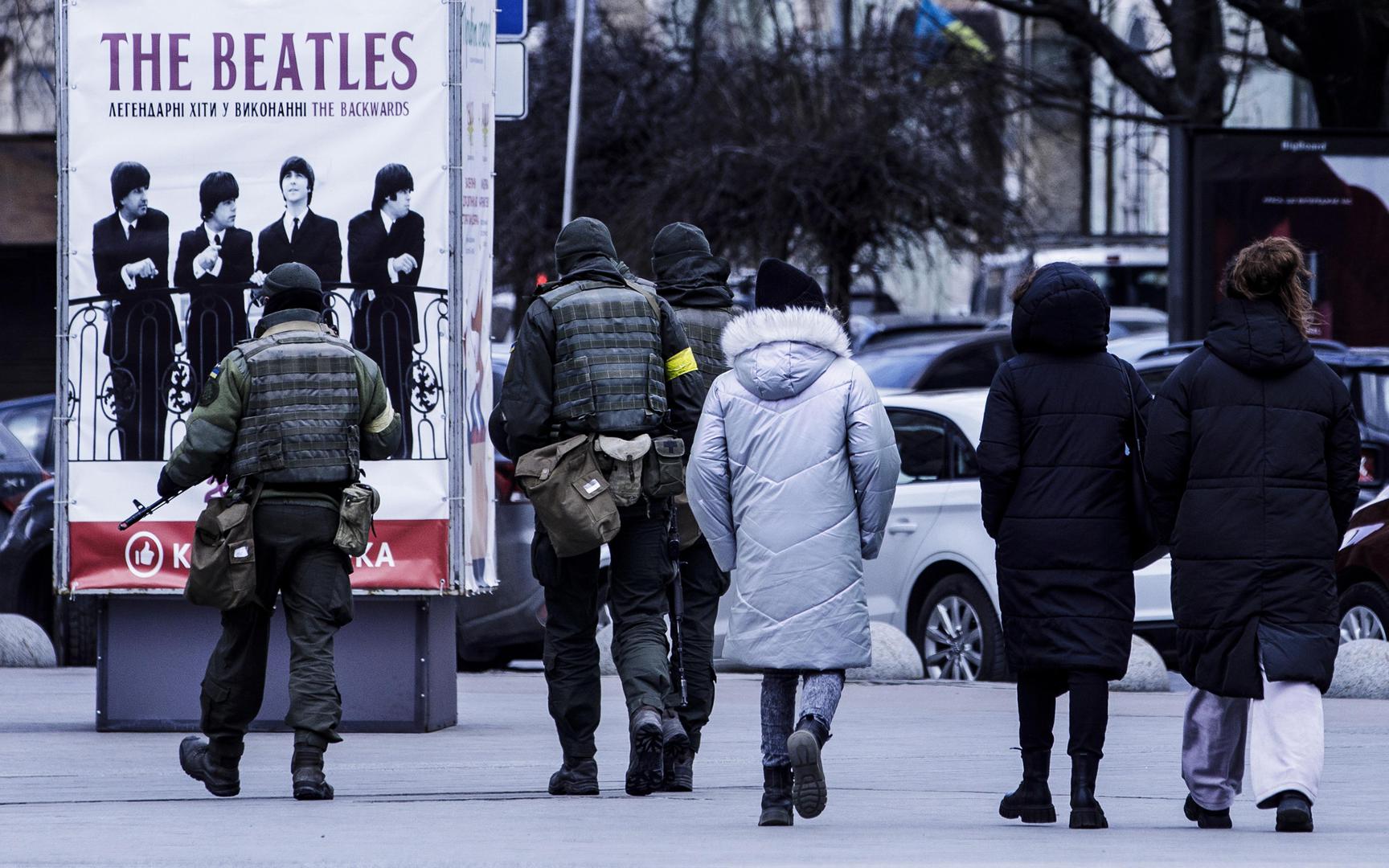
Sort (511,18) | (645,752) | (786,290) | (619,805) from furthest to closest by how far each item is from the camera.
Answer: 1. (511,18)
2. (645,752)
3. (619,805)
4. (786,290)

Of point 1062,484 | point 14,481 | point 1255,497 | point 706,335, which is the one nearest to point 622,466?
point 706,335

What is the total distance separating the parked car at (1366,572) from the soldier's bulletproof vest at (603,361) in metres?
4.84

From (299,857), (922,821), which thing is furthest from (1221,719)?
(299,857)

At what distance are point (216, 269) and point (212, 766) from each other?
2455 mm

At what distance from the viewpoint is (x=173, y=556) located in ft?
32.0

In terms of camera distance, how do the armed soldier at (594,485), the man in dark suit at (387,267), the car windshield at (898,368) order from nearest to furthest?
the armed soldier at (594,485) → the man in dark suit at (387,267) → the car windshield at (898,368)

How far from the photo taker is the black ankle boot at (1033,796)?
23.2 ft

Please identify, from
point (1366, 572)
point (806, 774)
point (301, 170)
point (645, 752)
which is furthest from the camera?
point (1366, 572)

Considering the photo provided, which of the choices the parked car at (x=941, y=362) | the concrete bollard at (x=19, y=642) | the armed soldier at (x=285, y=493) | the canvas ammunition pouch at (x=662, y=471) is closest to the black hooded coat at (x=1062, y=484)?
the canvas ammunition pouch at (x=662, y=471)

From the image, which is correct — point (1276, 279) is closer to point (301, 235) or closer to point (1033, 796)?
point (1033, 796)

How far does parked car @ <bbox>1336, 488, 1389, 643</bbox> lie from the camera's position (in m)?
11.5

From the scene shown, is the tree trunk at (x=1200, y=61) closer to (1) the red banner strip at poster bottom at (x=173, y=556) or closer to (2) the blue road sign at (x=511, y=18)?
(2) the blue road sign at (x=511, y=18)

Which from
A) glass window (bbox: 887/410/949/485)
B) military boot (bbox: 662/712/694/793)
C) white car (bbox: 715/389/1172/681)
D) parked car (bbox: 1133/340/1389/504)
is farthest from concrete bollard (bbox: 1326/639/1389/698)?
military boot (bbox: 662/712/694/793)

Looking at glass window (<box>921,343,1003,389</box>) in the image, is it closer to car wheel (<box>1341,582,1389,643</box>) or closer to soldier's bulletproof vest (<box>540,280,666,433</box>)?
car wheel (<box>1341,582,1389,643</box>)
